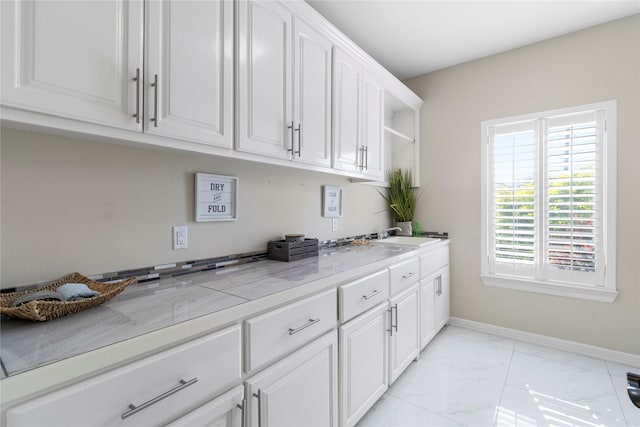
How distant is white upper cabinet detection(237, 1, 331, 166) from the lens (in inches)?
56.6

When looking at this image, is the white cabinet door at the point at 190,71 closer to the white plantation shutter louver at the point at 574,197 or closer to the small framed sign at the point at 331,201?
the small framed sign at the point at 331,201

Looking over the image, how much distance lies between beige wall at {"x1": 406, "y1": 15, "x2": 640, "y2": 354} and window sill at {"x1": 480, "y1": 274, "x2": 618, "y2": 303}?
0.16 feet

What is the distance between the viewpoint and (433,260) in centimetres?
269

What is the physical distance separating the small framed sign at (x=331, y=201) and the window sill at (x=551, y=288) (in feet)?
5.45

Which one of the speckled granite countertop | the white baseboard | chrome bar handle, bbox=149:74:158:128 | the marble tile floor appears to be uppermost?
chrome bar handle, bbox=149:74:158:128

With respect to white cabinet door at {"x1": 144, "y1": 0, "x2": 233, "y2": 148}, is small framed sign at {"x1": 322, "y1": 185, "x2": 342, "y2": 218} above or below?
below

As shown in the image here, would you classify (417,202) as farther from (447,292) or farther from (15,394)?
(15,394)

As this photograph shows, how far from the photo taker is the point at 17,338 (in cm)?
76

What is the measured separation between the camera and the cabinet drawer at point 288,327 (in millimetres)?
1059

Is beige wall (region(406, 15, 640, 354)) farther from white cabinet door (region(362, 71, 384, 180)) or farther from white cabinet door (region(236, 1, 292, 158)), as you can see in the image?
white cabinet door (region(236, 1, 292, 158))

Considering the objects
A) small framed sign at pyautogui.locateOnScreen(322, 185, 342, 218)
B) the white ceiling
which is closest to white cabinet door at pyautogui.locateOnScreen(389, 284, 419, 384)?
small framed sign at pyautogui.locateOnScreen(322, 185, 342, 218)

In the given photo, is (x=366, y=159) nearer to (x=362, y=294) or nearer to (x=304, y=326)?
Answer: (x=362, y=294)

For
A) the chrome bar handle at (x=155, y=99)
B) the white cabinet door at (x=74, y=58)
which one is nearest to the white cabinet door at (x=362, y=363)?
the chrome bar handle at (x=155, y=99)

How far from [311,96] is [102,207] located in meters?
1.24
